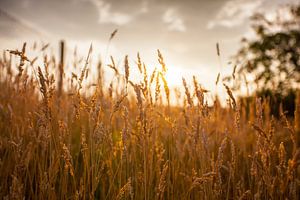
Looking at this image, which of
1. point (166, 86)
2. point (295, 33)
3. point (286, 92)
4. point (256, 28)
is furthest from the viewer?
point (256, 28)

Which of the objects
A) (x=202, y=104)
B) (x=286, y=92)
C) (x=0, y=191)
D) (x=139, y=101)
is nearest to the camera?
(x=139, y=101)

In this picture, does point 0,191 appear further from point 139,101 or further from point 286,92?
point 286,92

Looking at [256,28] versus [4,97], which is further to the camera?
[256,28]

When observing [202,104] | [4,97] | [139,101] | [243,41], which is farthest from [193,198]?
[243,41]

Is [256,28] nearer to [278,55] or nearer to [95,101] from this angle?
→ [278,55]

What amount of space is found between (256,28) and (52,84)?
1768cm

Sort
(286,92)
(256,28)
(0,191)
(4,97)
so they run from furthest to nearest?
1. (256,28)
2. (286,92)
3. (4,97)
4. (0,191)

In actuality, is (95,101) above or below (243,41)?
below

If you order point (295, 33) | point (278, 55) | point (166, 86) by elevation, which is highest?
point (295, 33)

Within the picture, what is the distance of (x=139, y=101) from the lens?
A: 4.32 ft

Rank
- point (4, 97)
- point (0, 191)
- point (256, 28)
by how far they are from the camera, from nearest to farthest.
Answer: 1. point (0, 191)
2. point (4, 97)
3. point (256, 28)

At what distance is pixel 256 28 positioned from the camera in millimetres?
17219

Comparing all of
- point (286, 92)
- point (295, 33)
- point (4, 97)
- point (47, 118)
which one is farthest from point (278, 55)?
point (47, 118)

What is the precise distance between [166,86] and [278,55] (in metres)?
16.9
